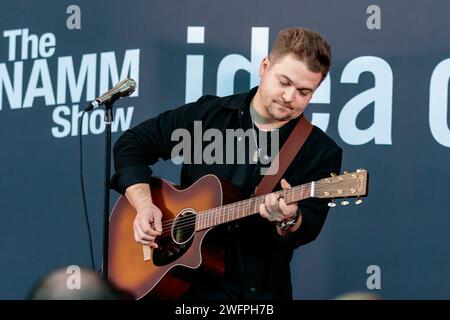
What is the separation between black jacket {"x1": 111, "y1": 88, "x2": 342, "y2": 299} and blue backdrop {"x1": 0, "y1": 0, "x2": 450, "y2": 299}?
935 millimetres

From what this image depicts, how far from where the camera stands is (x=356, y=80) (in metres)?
5.23

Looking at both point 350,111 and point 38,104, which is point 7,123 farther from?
point 350,111

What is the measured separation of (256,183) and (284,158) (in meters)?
0.18

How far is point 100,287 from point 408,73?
3.06m

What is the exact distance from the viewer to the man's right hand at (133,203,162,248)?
4344 mm

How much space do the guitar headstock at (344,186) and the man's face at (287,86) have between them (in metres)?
0.35

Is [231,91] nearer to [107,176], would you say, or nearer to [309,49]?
[107,176]

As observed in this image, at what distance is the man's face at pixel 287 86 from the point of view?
4.05 meters

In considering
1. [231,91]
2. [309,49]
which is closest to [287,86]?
[309,49]

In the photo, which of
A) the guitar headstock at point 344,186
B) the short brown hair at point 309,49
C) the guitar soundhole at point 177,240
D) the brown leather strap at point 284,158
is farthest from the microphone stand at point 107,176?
the guitar headstock at point 344,186

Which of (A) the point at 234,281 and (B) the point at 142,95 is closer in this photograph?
(A) the point at 234,281

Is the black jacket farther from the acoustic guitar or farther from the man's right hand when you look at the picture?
the man's right hand

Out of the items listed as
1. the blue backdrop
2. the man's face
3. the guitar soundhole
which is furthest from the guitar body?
the blue backdrop
